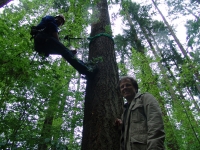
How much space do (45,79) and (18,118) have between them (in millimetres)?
940

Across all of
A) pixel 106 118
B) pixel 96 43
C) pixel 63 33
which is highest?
pixel 63 33

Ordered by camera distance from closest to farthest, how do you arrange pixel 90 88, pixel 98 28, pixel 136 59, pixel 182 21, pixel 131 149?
1. pixel 131 149
2. pixel 90 88
3. pixel 98 28
4. pixel 136 59
5. pixel 182 21

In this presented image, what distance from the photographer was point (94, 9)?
466 centimetres

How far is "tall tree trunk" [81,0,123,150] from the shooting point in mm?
2172

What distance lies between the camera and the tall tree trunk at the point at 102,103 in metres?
2.17

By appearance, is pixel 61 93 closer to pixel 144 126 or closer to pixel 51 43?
pixel 51 43

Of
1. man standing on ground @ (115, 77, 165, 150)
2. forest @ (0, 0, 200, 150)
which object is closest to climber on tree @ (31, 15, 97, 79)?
forest @ (0, 0, 200, 150)

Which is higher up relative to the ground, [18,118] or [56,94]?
[56,94]

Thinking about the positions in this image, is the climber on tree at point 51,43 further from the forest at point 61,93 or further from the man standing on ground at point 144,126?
the man standing on ground at point 144,126

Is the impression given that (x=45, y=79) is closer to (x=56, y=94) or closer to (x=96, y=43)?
(x=56, y=94)

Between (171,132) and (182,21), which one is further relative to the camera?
(182,21)

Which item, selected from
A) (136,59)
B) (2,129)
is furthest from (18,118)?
(136,59)

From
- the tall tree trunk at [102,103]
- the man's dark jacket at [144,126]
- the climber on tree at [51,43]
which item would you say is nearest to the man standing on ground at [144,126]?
the man's dark jacket at [144,126]

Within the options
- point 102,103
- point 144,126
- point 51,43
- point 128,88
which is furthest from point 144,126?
point 51,43
